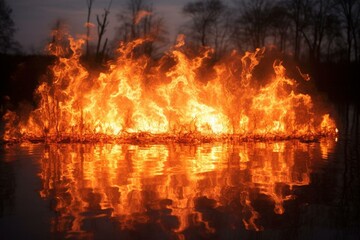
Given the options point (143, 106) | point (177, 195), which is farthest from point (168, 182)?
point (143, 106)

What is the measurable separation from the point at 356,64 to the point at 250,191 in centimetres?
4511

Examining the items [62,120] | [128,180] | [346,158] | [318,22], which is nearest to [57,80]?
[62,120]

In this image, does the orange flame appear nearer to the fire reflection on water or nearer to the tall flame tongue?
the fire reflection on water

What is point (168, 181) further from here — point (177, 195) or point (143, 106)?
point (143, 106)

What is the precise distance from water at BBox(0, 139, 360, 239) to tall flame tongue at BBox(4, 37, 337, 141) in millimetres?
2640

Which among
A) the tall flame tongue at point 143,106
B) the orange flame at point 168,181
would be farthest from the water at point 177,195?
the tall flame tongue at point 143,106

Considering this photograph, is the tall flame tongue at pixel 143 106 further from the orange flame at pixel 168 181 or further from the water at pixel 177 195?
the water at pixel 177 195

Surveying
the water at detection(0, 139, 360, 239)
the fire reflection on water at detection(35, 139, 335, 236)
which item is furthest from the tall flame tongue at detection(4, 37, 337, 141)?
the water at detection(0, 139, 360, 239)

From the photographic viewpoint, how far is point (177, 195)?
23.1ft

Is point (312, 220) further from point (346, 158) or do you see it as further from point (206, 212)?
point (346, 158)

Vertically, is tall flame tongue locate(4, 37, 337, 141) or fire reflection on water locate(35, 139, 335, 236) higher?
tall flame tongue locate(4, 37, 337, 141)

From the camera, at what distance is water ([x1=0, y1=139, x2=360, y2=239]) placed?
216 inches

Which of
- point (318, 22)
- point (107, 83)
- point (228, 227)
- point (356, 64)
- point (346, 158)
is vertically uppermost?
point (318, 22)

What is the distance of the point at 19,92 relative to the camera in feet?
92.5
